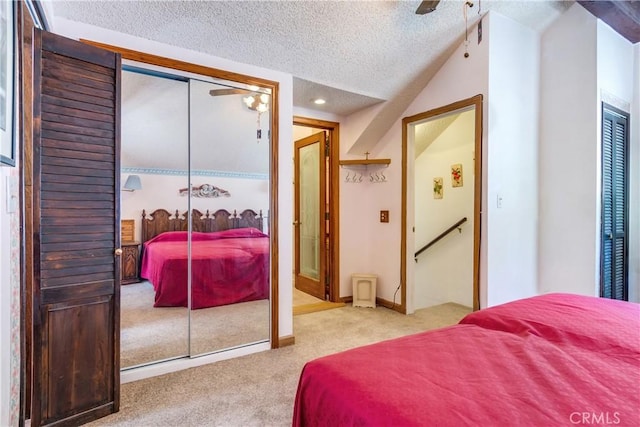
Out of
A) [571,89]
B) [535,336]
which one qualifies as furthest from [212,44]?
[571,89]

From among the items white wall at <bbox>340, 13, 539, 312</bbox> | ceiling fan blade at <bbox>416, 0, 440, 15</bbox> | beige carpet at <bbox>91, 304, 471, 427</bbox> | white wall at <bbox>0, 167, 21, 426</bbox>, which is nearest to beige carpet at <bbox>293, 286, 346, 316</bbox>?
beige carpet at <bbox>91, 304, 471, 427</bbox>

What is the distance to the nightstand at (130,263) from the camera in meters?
2.92

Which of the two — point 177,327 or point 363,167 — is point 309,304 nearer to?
point 177,327

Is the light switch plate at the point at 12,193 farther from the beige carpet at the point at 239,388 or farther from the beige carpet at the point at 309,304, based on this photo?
the beige carpet at the point at 309,304

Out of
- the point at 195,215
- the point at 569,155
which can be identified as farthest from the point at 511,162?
the point at 195,215

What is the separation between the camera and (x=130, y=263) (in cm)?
297

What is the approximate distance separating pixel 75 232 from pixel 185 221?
107cm

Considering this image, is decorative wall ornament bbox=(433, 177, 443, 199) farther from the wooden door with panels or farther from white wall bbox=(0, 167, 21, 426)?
white wall bbox=(0, 167, 21, 426)

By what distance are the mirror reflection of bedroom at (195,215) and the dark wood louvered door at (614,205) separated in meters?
2.88

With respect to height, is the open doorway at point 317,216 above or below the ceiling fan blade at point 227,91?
below

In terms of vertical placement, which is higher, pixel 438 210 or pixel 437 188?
pixel 437 188

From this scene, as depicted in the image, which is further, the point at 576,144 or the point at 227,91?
the point at 576,144

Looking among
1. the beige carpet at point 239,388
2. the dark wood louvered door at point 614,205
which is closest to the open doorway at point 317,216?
the beige carpet at point 239,388

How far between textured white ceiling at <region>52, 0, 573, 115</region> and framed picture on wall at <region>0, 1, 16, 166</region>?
0.91 metres
